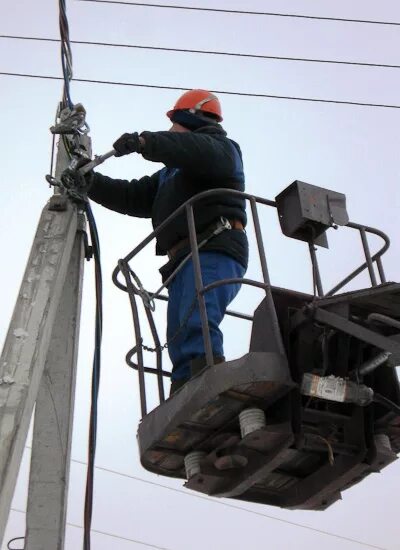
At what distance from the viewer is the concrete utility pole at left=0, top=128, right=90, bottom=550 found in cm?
452

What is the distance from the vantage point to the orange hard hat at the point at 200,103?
689cm

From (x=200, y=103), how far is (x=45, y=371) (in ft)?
7.73

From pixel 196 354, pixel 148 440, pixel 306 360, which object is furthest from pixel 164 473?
pixel 306 360

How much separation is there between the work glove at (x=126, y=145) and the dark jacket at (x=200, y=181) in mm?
62

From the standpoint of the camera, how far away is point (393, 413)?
19.0 ft

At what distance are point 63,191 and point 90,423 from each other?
4.72 feet

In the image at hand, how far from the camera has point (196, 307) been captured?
19.4ft

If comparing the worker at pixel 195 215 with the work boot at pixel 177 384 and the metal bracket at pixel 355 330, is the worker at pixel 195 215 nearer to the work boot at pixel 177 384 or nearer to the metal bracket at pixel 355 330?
the work boot at pixel 177 384

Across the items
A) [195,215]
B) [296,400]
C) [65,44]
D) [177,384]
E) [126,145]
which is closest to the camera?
[296,400]

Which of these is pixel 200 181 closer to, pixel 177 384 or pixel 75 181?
pixel 75 181

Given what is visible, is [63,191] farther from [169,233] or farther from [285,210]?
[285,210]

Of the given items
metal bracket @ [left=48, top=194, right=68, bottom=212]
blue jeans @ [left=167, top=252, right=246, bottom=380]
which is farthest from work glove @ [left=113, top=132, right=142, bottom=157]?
blue jeans @ [left=167, top=252, right=246, bottom=380]

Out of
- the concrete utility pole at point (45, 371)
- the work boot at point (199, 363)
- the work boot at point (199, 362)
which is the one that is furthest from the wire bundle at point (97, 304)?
the work boot at point (199, 362)

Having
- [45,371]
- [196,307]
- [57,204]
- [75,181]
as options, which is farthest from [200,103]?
[45,371]
